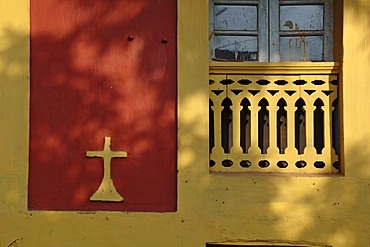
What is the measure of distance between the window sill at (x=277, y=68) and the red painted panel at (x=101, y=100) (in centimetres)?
41

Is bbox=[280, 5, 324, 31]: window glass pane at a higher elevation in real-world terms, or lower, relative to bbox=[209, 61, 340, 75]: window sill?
higher

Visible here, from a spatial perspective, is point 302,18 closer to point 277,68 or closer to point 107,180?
point 277,68

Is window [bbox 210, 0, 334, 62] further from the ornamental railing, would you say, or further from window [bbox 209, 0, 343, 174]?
the ornamental railing

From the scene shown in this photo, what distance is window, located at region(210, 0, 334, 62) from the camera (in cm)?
571

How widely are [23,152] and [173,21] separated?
1660mm

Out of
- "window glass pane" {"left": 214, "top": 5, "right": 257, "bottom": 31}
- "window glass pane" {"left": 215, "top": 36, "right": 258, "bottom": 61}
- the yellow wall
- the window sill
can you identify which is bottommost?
the yellow wall

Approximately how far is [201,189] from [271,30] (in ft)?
5.08

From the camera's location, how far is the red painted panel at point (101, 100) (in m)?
5.38

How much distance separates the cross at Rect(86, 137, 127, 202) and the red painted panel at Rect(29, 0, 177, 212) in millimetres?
42

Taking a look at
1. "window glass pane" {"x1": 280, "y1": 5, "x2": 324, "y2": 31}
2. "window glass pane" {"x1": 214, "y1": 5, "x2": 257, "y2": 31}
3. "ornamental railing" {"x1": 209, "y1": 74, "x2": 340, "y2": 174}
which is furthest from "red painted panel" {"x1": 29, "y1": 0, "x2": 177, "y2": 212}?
"window glass pane" {"x1": 280, "y1": 5, "x2": 324, "y2": 31}

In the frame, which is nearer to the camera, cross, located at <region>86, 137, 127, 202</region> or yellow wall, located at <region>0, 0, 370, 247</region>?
yellow wall, located at <region>0, 0, 370, 247</region>

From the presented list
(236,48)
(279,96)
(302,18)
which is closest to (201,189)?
(279,96)

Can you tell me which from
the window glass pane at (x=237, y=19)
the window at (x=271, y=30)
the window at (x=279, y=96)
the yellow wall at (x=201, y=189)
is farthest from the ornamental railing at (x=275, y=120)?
the window glass pane at (x=237, y=19)

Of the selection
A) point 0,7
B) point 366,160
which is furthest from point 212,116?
point 0,7
